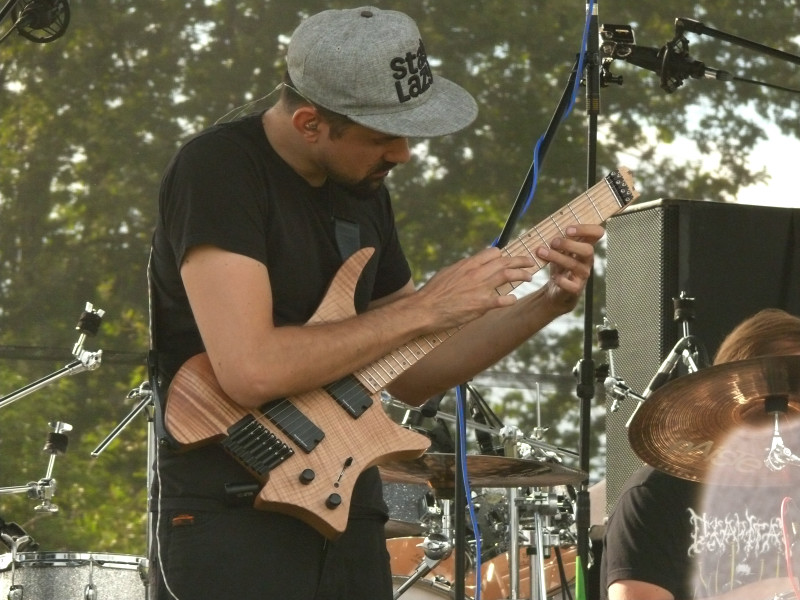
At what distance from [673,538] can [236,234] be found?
1682 millimetres

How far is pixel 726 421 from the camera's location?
2.38 meters

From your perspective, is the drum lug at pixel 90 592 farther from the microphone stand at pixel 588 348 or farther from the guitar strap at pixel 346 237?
the guitar strap at pixel 346 237

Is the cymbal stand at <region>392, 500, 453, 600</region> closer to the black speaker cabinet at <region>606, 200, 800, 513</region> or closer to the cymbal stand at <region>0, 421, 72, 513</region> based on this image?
the black speaker cabinet at <region>606, 200, 800, 513</region>

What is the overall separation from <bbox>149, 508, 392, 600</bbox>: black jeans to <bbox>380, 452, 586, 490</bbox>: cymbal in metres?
1.72

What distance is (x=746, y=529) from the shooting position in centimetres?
230

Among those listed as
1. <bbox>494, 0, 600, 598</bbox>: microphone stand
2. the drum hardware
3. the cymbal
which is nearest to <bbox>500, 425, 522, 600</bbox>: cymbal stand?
the cymbal

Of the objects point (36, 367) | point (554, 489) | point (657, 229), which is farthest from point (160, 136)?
point (657, 229)

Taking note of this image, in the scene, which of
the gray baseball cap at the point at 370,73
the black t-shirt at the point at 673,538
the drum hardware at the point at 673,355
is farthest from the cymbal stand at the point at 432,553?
the gray baseball cap at the point at 370,73

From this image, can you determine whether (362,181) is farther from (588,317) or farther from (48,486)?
(48,486)

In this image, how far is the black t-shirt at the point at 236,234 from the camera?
6.99 ft

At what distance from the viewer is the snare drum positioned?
494 cm

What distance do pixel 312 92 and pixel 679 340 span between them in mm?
2165

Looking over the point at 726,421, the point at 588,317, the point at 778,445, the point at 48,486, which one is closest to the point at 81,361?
the point at 48,486

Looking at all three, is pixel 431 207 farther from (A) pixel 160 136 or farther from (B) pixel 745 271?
(B) pixel 745 271
